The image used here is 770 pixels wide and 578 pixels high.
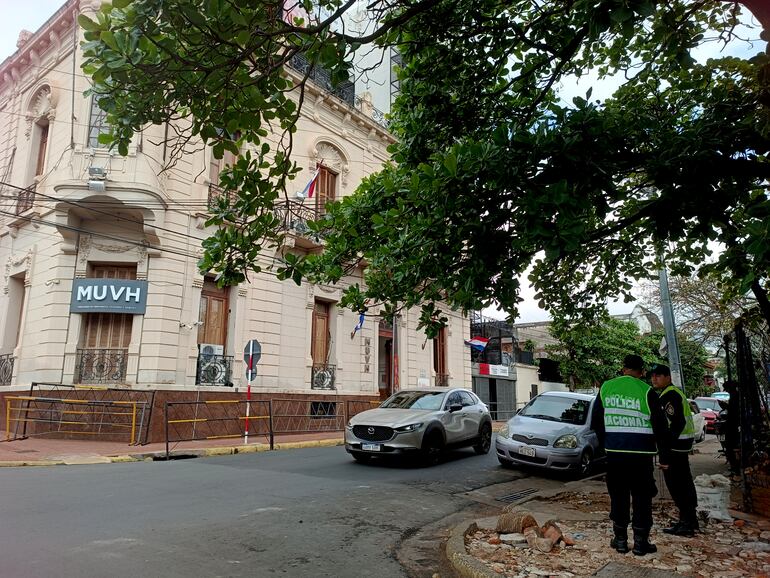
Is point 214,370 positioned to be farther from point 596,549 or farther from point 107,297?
point 596,549

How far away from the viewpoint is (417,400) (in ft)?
38.4

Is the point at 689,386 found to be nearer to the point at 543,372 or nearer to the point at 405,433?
the point at 543,372

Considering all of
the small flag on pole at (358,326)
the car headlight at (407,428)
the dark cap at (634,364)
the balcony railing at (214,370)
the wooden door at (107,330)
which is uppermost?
the small flag on pole at (358,326)

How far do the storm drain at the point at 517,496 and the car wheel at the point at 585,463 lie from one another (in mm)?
1166

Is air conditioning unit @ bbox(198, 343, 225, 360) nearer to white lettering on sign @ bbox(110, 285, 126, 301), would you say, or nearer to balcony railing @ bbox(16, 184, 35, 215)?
white lettering on sign @ bbox(110, 285, 126, 301)

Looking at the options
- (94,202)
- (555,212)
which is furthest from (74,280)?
(555,212)

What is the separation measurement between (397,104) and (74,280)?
11.4m

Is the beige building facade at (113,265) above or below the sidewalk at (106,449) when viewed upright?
above

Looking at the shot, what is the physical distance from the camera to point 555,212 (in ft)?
16.8

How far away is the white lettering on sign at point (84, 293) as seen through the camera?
1469 centimetres

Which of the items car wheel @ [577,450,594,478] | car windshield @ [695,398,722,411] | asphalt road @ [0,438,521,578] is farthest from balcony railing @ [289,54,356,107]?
car windshield @ [695,398,722,411]

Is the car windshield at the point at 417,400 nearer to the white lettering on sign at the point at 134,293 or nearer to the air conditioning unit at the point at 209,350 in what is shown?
the air conditioning unit at the point at 209,350

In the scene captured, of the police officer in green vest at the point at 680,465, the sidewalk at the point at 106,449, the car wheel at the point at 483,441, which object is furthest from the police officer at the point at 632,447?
the sidewalk at the point at 106,449

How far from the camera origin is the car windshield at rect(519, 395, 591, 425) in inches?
410
